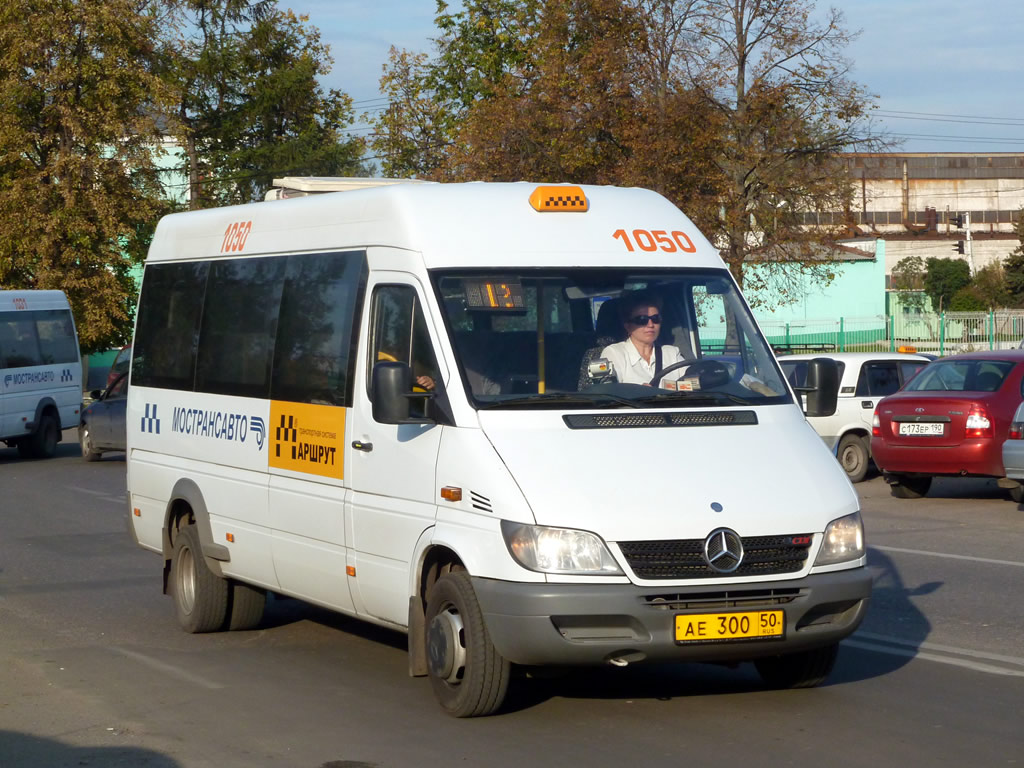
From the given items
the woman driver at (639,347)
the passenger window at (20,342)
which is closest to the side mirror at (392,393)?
the woman driver at (639,347)

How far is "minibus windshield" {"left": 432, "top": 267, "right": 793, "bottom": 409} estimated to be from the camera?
7043 millimetres

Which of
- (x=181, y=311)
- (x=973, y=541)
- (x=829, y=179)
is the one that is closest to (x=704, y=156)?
(x=829, y=179)

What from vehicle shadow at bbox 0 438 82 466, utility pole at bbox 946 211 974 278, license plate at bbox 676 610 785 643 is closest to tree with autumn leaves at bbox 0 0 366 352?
vehicle shadow at bbox 0 438 82 466

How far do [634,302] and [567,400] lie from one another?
850 mm

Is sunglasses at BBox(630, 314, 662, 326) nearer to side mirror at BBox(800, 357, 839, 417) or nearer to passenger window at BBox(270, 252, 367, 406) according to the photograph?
side mirror at BBox(800, 357, 839, 417)

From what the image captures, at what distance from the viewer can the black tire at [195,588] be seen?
9.40m

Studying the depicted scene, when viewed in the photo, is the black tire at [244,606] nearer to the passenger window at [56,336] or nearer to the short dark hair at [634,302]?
the short dark hair at [634,302]

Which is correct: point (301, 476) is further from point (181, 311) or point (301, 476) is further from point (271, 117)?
point (271, 117)

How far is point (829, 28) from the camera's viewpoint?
29703 millimetres

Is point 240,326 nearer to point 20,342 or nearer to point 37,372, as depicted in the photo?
point 20,342

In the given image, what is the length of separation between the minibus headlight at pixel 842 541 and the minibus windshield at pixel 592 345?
80 cm

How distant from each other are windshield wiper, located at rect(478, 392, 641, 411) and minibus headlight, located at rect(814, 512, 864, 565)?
1066mm

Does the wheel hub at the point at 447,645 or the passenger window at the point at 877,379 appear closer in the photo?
the wheel hub at the point at 447,645

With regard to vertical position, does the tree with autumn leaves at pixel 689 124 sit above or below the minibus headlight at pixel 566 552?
above
